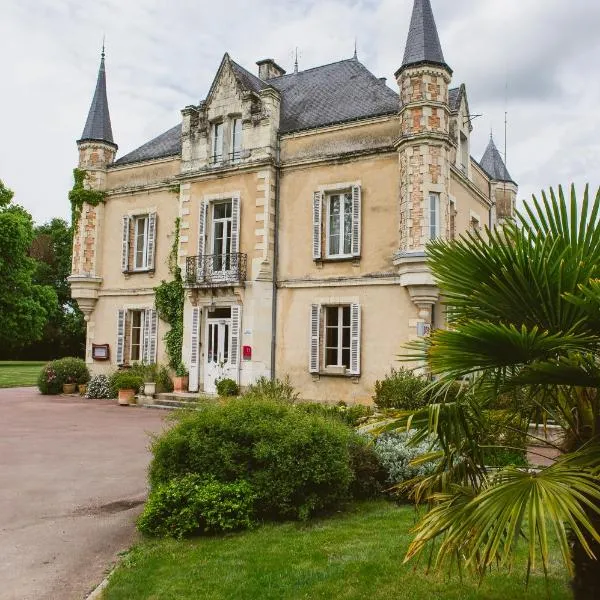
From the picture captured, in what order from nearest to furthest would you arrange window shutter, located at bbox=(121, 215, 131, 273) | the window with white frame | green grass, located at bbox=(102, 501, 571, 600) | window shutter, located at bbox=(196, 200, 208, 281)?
green grass, located at bbox=(102, 501, 571, 600) < the window with white frame < window shutter, located at bbox=(196, 200, 208, 281) < window shutter, located at bbox=(121, 215, 131, 273)

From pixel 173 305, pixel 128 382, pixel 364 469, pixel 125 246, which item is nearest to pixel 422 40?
pixel 173 305

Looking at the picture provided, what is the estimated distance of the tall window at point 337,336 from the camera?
15.5 metres

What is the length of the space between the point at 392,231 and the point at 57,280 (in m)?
36.9

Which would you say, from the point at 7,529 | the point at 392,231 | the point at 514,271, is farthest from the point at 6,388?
the point at 514,271

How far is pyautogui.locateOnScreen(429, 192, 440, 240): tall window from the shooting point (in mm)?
14359

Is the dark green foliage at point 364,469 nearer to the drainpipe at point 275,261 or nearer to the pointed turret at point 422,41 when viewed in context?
the drainpipe at point 275,261

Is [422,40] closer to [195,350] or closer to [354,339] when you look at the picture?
[354,339]

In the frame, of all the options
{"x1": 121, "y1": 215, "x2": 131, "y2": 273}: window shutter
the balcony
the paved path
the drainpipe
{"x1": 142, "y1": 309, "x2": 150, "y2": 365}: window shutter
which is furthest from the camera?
{"x1": 121, "y1": 215, "x2": 131, "y2": 273}: window shutter

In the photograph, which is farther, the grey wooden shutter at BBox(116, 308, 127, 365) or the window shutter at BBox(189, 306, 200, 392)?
the grey wooden shutter at BBox(116, 308, 127, 365)

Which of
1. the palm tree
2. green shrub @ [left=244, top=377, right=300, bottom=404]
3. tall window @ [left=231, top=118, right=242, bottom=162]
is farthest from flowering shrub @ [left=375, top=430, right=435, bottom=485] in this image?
tall window @ [left=231, top=118, right=242, bottom=162]

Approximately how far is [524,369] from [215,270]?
14514mm

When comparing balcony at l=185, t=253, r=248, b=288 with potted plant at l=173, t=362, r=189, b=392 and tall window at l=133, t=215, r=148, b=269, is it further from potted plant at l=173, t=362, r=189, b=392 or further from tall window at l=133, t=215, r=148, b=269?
potted plant at l=173, t=362, r=189, b=392

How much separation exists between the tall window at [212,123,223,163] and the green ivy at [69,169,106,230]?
4743mm

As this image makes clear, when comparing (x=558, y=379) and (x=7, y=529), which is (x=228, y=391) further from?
(x=558, y=379)
